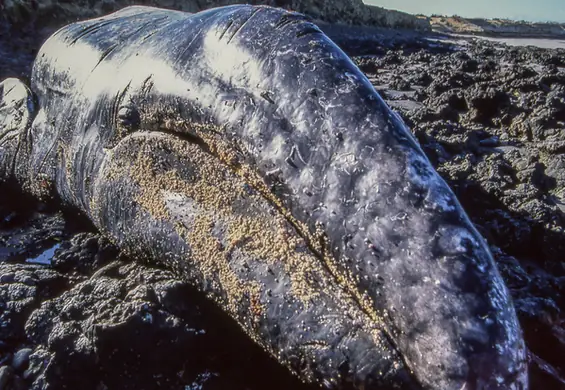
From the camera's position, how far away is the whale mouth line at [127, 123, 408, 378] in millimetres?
1676

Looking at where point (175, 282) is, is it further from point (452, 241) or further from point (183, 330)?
point (452, 241)

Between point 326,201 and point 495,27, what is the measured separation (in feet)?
99.0

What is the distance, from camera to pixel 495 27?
1129 inches

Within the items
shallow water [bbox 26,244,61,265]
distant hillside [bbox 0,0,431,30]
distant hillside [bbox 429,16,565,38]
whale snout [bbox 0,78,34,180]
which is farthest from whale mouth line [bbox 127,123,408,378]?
distant hillside [bbox 429,16,565,38]

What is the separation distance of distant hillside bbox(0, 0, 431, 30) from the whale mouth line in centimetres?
914

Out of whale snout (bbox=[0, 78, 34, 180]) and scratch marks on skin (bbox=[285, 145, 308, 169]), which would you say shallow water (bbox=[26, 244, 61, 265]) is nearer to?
whale snout (bbox=[0, 78, 34, 180])

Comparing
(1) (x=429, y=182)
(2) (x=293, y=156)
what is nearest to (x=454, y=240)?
(1) (x=429, y=182)

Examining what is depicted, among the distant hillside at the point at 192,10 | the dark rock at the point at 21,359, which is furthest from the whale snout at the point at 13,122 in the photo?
the distant hillside at the point at 192,10

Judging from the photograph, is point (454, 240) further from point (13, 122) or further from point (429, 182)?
point (13, 122)

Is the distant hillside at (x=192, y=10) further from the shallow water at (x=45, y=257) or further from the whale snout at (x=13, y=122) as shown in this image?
the shallow water at (x=45, y=257)

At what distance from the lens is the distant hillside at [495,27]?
89.2ft

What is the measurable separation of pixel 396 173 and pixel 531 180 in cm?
247

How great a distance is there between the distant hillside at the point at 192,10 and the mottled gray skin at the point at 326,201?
8957mm

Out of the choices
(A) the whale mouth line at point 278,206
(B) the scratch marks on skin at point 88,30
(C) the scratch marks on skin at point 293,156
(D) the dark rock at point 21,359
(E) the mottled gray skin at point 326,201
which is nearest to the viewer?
(E) the mottled gray skin at point 326,201
